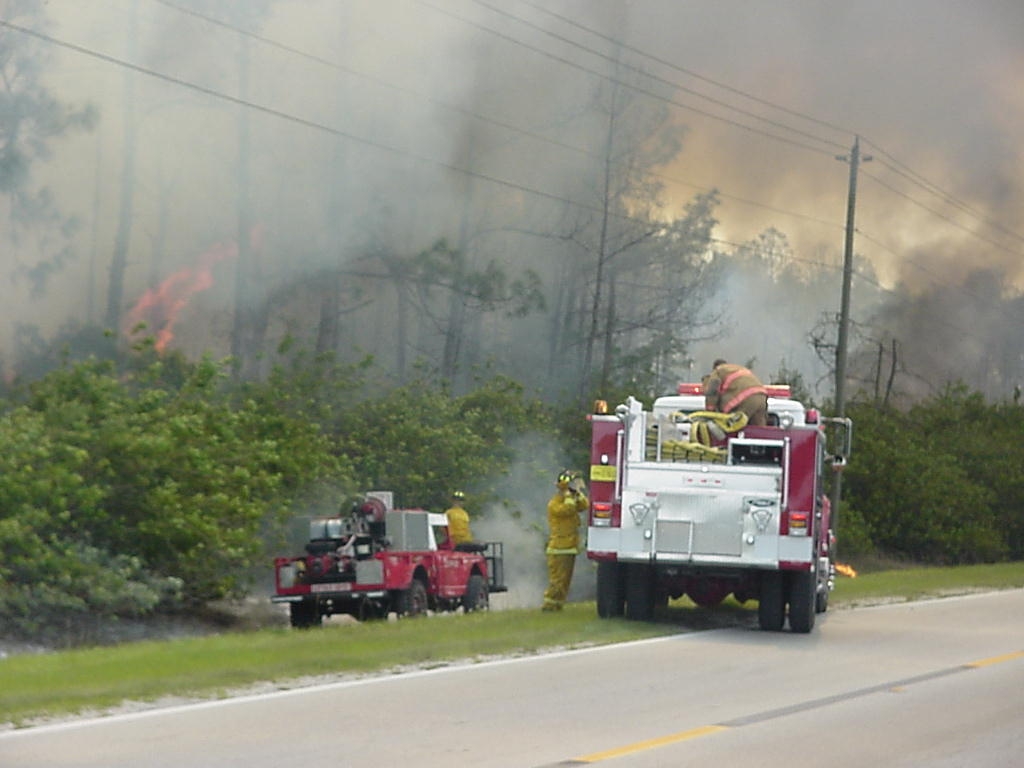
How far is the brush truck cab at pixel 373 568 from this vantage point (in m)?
20.9

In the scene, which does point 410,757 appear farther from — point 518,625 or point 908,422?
point 908,422

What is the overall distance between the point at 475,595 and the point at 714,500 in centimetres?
731

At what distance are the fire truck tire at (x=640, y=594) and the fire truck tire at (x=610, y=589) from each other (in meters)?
0.19

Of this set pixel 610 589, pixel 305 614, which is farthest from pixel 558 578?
pixel 305 614

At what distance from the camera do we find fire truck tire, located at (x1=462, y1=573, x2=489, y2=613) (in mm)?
23391

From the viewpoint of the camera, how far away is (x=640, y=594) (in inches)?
715

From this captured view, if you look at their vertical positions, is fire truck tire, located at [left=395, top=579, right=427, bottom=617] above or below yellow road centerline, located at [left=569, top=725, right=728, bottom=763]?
below

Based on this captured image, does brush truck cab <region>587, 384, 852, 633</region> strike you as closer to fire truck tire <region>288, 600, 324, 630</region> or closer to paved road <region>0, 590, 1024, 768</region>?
paved road <region>0, 590, 1024, 768</region>

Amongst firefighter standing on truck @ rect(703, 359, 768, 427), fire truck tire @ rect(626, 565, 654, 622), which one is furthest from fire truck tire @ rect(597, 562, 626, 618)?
firefighter standing on truck @ rect(703, 359, 768, 427)

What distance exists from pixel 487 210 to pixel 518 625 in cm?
3095

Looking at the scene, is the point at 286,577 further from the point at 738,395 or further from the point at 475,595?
the point at 738,395

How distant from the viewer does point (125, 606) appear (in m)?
19.5

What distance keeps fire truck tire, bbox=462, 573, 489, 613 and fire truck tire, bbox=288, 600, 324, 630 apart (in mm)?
2563

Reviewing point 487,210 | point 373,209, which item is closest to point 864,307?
point 487,210
